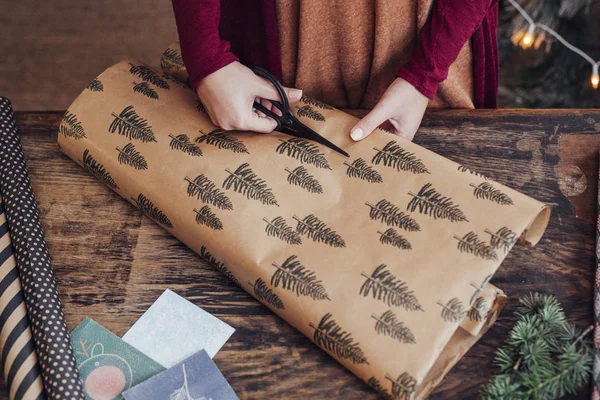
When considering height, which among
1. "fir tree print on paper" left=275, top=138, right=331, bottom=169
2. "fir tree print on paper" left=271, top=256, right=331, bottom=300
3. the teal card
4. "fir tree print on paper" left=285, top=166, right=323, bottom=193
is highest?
"fir tree print on paper" left=275, top=138, right=331, bottom=169

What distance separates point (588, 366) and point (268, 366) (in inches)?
14.8

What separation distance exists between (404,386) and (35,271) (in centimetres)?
49

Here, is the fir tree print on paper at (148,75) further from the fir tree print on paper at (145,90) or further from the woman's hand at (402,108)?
the woman's hand at (402,108)

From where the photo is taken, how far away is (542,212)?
652 mm

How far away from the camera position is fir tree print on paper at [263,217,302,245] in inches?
26.3

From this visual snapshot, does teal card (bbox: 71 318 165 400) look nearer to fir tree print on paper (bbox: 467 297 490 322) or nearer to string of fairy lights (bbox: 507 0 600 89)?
fir tree print on paper (bbox: 467 297 490 322)

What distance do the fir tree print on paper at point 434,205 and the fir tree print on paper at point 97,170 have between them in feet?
1.41

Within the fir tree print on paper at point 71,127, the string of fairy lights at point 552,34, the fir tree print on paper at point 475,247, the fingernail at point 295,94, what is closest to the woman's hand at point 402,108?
the fingernail at point 295,94

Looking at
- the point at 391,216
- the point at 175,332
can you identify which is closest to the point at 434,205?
the point at 391,216

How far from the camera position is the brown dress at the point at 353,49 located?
2.68ft

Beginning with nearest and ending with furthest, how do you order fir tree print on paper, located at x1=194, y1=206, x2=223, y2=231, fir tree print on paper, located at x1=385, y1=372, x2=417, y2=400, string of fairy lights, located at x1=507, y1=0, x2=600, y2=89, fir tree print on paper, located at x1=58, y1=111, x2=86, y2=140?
fir tree print on paper, located at x1=385, y1=372, x2=417, y2=400
fir tree print on paper, located at x1=194, y1=206, x2=223, y2=231
fir tree print on paper, located at x1=58, y1=111, x2=86, y2=140
string of fairy lights, located at x1=507, y1=0, x2=600, y2=89

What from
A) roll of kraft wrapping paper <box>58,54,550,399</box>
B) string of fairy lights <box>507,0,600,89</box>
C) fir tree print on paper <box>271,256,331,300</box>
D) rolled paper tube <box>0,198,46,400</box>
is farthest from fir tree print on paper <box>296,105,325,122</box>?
string of fairy lights <box>507,0,600,89</box>

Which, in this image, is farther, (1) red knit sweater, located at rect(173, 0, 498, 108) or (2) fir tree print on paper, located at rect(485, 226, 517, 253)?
(1) red knit sweater, located at rect(173, 0, 498, 108)

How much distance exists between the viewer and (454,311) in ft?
1.96
